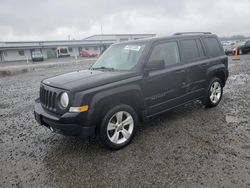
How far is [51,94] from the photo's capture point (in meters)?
3.35

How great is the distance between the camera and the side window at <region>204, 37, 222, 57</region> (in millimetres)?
5012

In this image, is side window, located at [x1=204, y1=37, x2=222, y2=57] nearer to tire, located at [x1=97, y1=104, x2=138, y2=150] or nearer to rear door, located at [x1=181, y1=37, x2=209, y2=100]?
rear door, located at [x1=181, y1=37, x2=209, y2=100]

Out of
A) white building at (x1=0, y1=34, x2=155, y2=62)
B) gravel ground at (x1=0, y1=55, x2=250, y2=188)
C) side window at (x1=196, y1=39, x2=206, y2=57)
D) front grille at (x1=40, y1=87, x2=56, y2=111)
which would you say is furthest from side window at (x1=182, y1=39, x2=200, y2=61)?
white building at (x1=0, y1=34, x2=155, y2=62)

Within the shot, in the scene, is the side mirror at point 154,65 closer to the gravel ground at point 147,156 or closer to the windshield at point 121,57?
the windshield at point 121,57

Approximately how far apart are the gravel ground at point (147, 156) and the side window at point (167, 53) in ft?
4.74

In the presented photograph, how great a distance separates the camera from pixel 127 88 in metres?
3.40

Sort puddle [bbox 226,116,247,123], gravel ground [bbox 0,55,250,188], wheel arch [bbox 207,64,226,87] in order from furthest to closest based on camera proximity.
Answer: wheel arch [bbox 207,64,226,87] < puddle [bbox 226,116,247,123] < gravel ground [bbox 0,55,250,188]

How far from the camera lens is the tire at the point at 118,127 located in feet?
10.6

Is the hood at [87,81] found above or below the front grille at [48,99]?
above

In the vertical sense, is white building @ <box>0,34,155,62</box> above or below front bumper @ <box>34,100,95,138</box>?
above

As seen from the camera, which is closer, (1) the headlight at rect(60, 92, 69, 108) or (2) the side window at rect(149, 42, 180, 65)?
(1) the headlight at rect(60, 92, 69, 108)

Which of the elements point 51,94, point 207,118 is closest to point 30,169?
point 51,94

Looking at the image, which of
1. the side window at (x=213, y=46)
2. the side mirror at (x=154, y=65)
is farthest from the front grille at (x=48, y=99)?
the side window at (x=213, y=46)

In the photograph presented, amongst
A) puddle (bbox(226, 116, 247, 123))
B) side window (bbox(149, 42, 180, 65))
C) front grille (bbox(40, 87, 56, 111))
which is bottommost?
puddle (bbox(226, 116, 247, 123))
